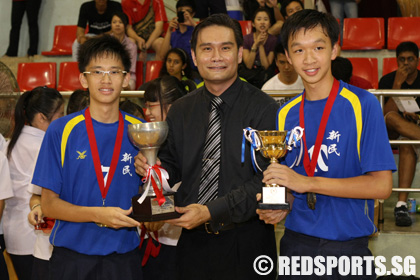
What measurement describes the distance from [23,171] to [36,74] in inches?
204

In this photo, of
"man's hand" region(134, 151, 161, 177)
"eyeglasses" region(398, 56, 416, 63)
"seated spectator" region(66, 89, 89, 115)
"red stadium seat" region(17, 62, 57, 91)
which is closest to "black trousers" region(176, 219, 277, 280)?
"man's hand" region(134, 151, 161, 177)

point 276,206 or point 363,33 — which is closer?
point 276,206

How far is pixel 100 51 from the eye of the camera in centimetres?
286

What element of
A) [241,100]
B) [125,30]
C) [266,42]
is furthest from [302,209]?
[125,30]

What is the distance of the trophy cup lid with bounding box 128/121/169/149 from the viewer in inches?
99.9

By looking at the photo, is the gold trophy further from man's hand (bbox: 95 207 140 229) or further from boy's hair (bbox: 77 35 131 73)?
boy's hair (bbox: 77 35 131 73)

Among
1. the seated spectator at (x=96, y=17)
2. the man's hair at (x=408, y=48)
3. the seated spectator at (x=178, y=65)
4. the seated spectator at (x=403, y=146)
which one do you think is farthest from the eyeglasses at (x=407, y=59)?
the seated spectator at (x=96, y=17)

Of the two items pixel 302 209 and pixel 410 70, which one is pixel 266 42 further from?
pixel 302 209

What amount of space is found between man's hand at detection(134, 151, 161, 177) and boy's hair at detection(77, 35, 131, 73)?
518 millimetres

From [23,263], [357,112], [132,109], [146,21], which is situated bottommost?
[23,263]

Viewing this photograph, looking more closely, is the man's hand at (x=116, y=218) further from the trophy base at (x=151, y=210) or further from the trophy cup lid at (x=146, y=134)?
the trophy cup lid at (x=146, y=134)

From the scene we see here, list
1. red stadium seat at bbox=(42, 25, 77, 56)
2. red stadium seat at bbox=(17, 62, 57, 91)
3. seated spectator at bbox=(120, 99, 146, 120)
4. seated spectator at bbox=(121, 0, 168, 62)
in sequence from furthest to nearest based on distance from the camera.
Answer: red stadium seat at bbox=(42, 25, 77, 56) < red stadium seat at bbox=(17, 62, 57, 91) < seated spectator at bbox=(121, 0, 168, 62) < seated spectator at bbox=(120, 99, 146, 120)

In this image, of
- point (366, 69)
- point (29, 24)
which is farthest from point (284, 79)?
point (29, 24)

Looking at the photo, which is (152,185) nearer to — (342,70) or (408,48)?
(342,70)
